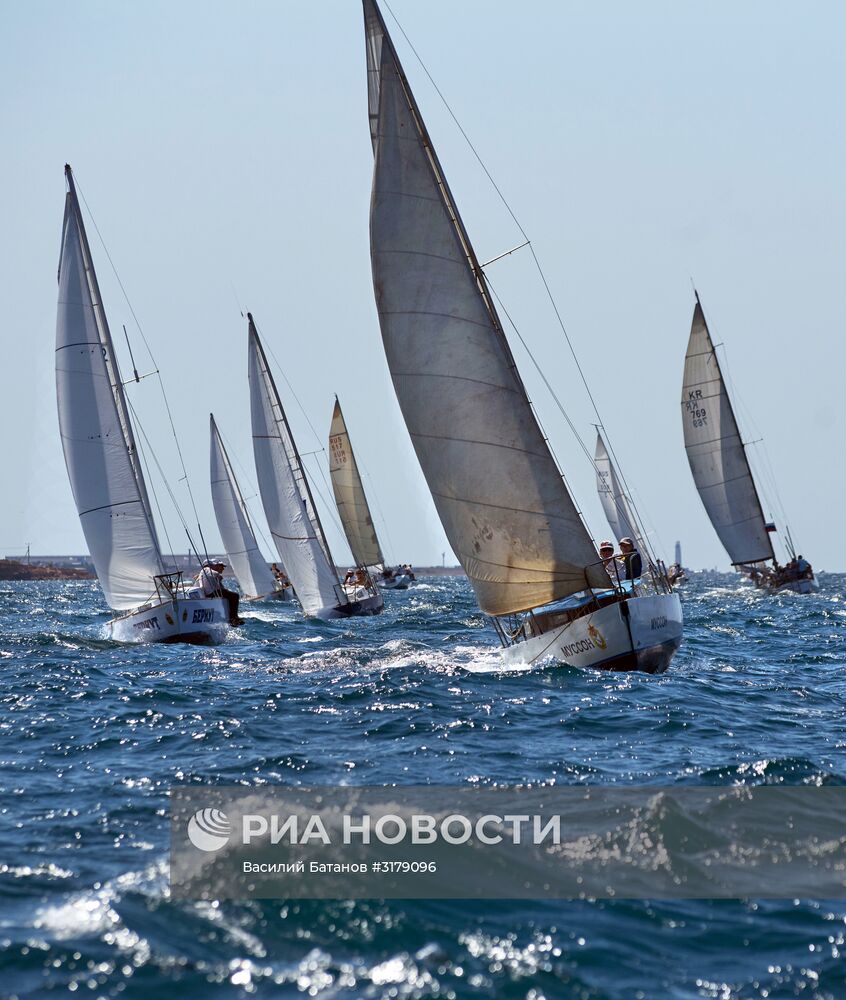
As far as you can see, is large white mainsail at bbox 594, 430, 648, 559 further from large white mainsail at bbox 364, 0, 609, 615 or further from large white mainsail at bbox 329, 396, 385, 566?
large white mainsail at bbox 364, 0, 609, 615

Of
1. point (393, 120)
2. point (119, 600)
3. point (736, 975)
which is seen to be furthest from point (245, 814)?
point (119, 600)

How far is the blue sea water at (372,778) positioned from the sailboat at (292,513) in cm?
1783

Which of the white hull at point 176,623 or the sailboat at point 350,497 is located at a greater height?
the sailboat at point 350,497

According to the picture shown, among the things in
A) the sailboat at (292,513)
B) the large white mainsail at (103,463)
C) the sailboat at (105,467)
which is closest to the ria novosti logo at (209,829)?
the sailboat at (105,467)

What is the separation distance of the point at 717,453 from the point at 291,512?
921 inches

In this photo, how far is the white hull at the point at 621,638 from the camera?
56.9 ft

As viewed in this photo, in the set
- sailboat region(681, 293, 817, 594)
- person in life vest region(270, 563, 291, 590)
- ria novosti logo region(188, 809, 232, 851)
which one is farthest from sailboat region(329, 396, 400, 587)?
ria novosti logo region(188, 809, 232, 851)

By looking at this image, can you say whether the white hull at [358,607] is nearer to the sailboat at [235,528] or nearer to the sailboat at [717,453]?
the sailboat at [235,528]

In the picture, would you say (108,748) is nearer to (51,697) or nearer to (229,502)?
(51,697)

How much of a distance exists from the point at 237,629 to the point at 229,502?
75.5 ft

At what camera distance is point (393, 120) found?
1889 centimetres

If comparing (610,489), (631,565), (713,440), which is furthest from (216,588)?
(610,489)

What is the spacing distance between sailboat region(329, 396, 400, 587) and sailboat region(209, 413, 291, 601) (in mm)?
6484

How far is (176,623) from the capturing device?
26656 millimetres
